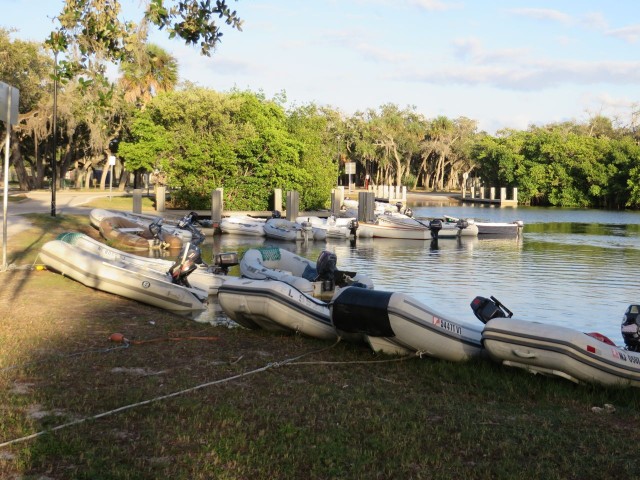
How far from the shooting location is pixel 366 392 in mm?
7215

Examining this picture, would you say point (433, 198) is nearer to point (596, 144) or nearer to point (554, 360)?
point (596, 144)

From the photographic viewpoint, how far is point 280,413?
6.29 metres

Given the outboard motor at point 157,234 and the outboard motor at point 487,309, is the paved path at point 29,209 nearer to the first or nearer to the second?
the outboard motor at point 157,234

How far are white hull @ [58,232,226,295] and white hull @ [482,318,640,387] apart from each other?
886 cm

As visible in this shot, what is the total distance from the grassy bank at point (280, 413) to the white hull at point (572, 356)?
0.16 metres

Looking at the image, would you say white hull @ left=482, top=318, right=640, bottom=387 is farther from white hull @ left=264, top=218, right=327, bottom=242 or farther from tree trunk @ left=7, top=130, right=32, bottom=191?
tree trunk @ left=7, top=130, right=32, bottom=191

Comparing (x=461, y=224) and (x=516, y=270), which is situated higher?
(x=461, y=224)

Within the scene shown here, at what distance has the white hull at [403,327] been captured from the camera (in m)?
8.69

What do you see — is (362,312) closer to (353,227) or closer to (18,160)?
(353,227)

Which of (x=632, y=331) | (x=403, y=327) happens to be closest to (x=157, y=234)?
(x=403, y=327)

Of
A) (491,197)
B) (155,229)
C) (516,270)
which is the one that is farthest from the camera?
(491,197)

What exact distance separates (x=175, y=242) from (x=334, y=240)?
10.3m

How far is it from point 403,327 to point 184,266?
739 cm

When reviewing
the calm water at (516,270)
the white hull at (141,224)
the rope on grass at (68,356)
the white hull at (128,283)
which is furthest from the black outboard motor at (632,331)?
the white hull at (141,224)
